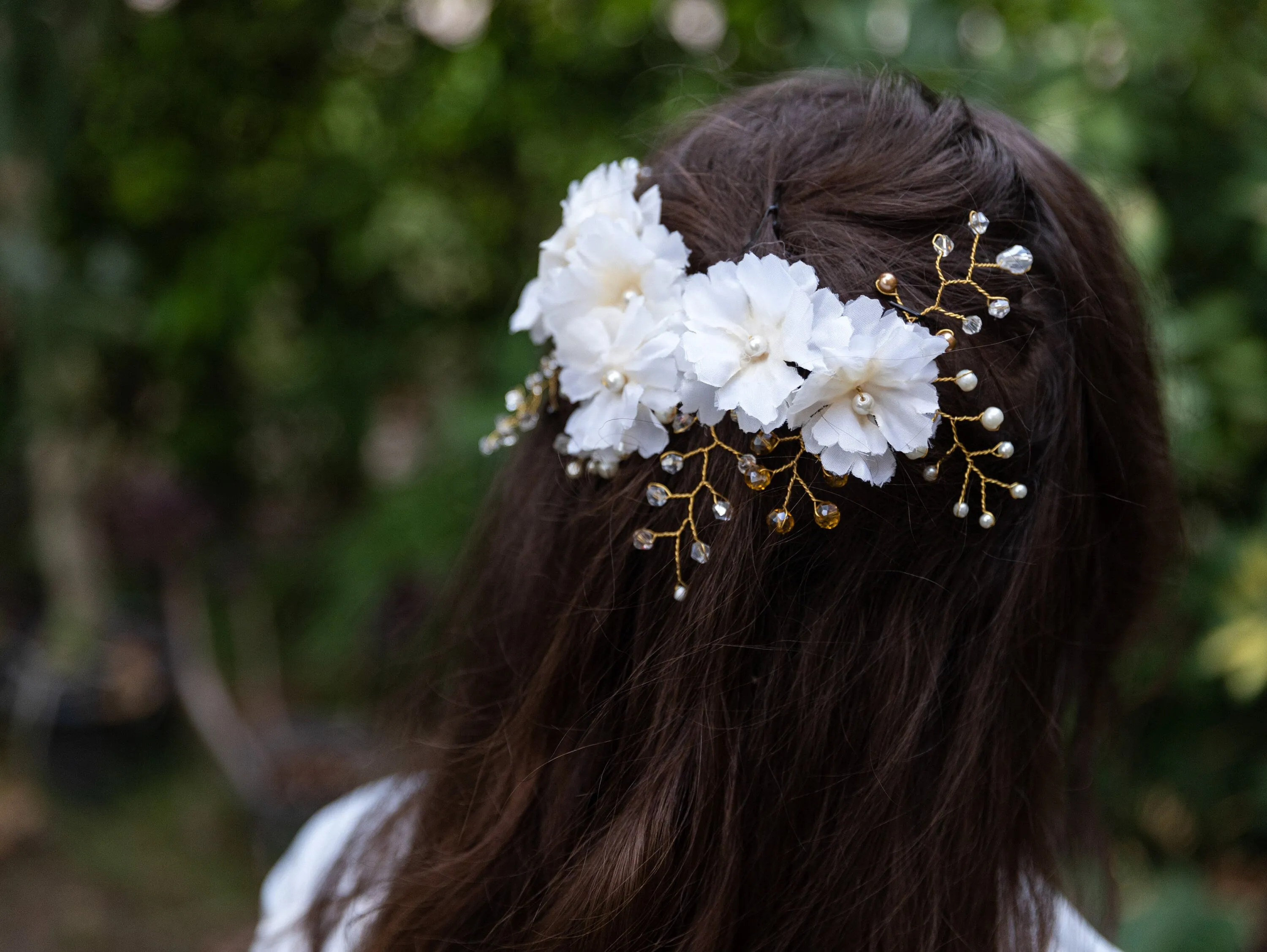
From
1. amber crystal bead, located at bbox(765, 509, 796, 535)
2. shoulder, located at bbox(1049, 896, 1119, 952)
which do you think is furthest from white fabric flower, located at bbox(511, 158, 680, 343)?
shoulder, located at bbox(1049, 896, 1119, 952)

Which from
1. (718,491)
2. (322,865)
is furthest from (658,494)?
(322,865)

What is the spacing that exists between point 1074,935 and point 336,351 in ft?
7.54

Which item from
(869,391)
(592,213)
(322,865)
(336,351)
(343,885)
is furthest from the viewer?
(336,351)

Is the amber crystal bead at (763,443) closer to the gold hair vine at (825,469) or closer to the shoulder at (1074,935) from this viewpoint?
the gold hair vine at (825,469)

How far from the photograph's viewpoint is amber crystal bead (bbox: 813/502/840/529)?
707 mm

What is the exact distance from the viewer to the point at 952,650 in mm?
813

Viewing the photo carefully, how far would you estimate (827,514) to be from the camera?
707mm

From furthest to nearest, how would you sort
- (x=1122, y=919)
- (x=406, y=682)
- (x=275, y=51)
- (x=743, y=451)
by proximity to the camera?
(x=275, y=51) → (x=1122, y=919) → (x=406, y=682) → (x=743, y=451)

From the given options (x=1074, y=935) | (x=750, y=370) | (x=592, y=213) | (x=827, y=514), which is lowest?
(x=1074, y=935)

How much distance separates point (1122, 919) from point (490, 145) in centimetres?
210

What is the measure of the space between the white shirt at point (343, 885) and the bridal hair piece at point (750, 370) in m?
0.52

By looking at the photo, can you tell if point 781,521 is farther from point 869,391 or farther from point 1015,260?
point 1015,260

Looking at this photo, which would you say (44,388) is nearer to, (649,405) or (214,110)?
(214,110)

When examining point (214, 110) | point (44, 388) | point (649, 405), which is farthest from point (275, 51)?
point (649, 405)
